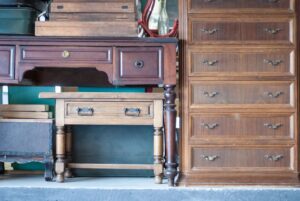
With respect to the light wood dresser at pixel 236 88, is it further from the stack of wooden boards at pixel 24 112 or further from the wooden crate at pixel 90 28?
the stack of wooden boards at pixel 24 112

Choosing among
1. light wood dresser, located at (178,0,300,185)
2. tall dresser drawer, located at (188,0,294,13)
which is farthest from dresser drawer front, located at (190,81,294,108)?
tall dresser drawer, located at (188,0,294,13)

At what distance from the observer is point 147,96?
2279mm

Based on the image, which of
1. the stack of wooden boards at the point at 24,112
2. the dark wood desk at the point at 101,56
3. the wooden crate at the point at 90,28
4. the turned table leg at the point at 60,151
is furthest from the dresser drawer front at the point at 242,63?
the stack of wooden boards at the point at 24,112

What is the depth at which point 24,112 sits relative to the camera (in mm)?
2486

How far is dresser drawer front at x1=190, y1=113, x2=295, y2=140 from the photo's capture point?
221cm

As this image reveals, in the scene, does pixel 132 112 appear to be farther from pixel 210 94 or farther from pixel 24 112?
pixel 24 112

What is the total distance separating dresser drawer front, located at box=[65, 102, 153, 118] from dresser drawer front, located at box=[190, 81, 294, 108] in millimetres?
271

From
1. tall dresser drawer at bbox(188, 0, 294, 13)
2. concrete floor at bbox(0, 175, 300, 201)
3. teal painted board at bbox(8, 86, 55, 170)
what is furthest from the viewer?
teal painted board at bbox(8, 86, 55, 170)

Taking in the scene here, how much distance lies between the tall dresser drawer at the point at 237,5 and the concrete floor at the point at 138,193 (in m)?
0.94

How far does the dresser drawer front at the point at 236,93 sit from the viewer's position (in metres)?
2.21

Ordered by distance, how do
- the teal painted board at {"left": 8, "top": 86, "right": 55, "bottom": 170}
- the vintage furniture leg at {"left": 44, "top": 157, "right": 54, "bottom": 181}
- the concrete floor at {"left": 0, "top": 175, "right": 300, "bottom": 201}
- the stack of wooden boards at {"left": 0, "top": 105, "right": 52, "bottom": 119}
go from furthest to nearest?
the teal painted board at {"left": 8, "top": 86, "right": 55, "bottom": 170}, the stack of wooden boards at {"left": 0, "top": 105, "right": 52, "bottom": 119}, the vintage furniture leg at {"left": 44, "top": 157, "right": 54, "bottom": 181}, the concrete floor at {"left": 0, "top": 175, "right": 300, "bottom": 201}

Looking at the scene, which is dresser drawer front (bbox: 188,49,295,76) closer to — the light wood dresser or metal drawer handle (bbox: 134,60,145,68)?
the light wood dresser

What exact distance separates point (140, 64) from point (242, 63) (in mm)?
539

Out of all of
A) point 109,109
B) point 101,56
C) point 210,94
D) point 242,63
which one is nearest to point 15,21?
point 101,56
